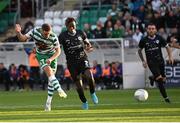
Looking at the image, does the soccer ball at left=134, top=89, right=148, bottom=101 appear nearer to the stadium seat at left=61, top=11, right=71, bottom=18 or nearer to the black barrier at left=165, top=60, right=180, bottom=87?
the black barrier at left=165, top=60, right=180, bottom=87

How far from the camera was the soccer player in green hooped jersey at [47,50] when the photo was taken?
736 inches

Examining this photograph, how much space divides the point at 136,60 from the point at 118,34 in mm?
2253

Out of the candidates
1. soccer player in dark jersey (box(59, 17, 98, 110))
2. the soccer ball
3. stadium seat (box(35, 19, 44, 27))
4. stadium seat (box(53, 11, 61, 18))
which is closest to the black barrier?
stadium seat (box(35, 19, 44, 27))

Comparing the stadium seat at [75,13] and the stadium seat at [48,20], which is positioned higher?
the stadium seat at [75,13]

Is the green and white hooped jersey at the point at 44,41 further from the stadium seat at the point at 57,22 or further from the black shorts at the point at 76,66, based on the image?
the stadium seat at the point at 57,22

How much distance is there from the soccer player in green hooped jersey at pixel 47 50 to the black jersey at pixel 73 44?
693 mm

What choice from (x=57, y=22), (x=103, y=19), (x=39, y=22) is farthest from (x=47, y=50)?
(x=39, y=22)

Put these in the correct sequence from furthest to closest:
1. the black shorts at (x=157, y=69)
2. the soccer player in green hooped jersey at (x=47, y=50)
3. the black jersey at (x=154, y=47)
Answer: the black jersey at (x=154, y=47), the black shorts at (x=157, y=69), the soccer player in green hooped jersey at (x=47, y=50)

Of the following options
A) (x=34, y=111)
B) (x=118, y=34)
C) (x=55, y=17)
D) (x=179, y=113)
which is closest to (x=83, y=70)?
(x=34, y=111)

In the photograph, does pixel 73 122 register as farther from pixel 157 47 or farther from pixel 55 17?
pixel 55 17

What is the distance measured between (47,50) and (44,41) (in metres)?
0.27

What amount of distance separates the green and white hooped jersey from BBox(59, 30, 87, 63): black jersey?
2.30ft

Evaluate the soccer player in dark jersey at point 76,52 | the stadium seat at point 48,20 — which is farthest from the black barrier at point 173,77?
the soccer player in dark jersey at point 76,52

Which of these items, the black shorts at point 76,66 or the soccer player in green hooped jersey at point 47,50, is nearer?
the soccer player in green hooped jersey at point 47,50
